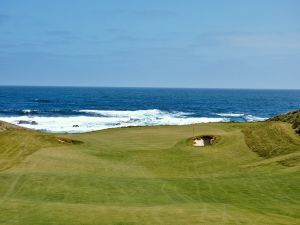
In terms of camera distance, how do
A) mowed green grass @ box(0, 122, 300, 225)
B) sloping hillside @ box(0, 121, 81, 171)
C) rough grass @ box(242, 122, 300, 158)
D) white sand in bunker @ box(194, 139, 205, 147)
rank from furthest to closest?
white sand in bunker @ box(194, 139, 205, 147)
rough grass @ box(242, 122, 300, 158)
sloping hillside @ box(0, 121, 81, 171)
mowed green grass @ box(0, 122, 300, 225)

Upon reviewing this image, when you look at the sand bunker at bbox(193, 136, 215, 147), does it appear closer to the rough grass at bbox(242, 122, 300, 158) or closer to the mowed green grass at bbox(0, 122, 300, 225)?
the mowed green grass at bbox(0, 122, 300, 225)

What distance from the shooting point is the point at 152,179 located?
1001 inches

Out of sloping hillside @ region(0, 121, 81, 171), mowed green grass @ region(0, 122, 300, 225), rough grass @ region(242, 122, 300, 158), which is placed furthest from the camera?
rough grass @ region(242, 122, 300, 158)

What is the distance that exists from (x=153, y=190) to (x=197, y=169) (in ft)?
20.7

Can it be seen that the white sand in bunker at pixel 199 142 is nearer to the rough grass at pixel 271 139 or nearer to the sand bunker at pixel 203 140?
the sand bunker at pixel 203 140

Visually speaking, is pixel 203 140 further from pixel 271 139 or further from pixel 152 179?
pixel 152 179

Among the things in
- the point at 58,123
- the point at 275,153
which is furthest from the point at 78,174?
the point at 58,123

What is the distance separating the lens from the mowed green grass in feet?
56.4

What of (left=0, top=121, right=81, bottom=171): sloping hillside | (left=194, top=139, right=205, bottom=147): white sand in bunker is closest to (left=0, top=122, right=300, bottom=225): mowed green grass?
(left=0, top=121, right=81, bottom=171): sloping hillside

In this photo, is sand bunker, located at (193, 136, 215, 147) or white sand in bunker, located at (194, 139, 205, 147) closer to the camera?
white sand in bunker, located at (194, 139, 205, 147)

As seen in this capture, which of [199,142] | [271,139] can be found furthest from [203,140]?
[271,139]

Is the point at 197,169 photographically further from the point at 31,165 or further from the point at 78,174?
the point at 31,165

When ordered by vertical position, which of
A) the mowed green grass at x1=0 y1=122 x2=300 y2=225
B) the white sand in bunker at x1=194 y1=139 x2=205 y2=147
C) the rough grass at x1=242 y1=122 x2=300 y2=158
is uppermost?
the rough grass at x1=242 y1=122 x2=300 y2=158

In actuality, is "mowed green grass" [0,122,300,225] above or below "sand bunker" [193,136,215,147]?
below
